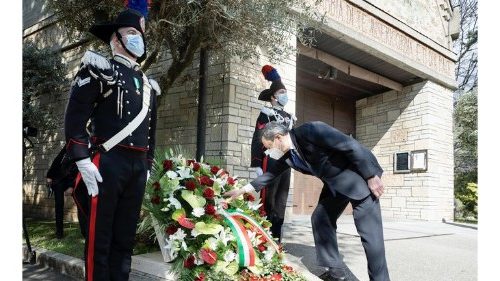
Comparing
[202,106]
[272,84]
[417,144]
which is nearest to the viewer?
[272,84]

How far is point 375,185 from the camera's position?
3.26 meters

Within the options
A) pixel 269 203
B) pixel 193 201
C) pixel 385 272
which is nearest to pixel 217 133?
pixel 269 203

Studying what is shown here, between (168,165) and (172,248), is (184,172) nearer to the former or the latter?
(168,165)

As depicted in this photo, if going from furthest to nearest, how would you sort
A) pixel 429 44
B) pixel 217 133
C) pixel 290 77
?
pixel 429 44
pixel 290 77
pixel 217 133

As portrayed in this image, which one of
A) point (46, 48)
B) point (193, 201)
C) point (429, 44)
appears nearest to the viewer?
point (193, 201)

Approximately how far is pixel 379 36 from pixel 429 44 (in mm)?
2360

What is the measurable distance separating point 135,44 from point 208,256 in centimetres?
167

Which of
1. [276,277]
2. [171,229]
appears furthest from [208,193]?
[276,277]

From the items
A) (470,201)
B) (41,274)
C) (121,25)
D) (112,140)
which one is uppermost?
(121,25)

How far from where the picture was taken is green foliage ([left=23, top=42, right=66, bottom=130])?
8.46m

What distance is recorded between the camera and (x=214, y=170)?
4113 mm

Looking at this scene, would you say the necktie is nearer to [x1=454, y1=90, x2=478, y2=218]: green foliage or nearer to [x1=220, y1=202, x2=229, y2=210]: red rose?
Result: [x1=220, y1=202, x2=229, y2=210]: red rose

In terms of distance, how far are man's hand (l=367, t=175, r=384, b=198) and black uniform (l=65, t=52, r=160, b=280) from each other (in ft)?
5.65
